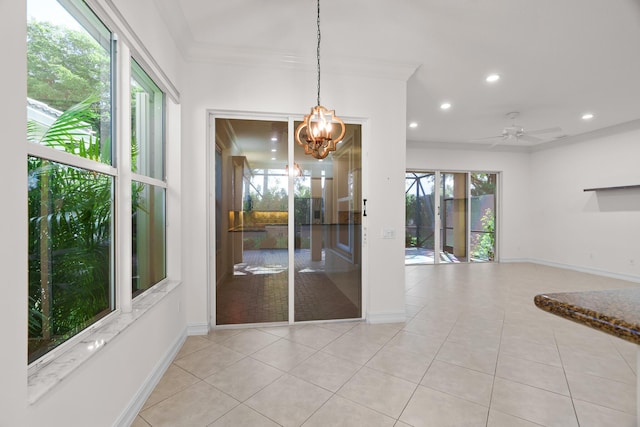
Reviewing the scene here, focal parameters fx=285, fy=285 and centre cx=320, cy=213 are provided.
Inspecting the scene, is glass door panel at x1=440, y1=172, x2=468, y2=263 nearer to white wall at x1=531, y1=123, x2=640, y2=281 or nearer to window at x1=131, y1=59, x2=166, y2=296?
white wall at x1=531, y1=123, x2=640, y2=281

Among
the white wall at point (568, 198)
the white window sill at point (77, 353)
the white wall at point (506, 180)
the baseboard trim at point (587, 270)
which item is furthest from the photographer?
→ the white wall at point (506, 180)

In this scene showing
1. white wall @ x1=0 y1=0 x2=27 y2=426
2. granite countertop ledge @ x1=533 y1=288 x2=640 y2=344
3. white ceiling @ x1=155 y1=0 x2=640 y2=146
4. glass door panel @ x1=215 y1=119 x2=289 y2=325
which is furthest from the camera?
glass door panel @ x1=215 y1=119 x2=289 y2=325

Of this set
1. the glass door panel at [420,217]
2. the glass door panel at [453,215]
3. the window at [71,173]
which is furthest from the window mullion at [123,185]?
the glass door panel at [453,215]

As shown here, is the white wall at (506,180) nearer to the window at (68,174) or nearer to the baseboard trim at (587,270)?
the baseboard trim at (587,270)

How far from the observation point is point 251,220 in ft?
10.4

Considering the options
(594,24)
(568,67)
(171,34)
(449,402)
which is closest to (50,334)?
(449,402)

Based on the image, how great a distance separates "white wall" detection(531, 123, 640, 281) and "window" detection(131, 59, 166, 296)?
25.4ft

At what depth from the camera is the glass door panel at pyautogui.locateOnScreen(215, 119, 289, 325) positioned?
3.15m

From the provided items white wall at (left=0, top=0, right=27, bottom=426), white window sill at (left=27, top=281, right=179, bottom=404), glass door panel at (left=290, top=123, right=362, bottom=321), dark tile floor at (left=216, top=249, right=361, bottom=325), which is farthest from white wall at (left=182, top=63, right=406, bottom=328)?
white wall at (left=0, top=0, right=27, bottom=426)

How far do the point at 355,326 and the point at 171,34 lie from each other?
3428 mm

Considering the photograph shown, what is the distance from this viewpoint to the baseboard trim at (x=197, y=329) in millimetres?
2949

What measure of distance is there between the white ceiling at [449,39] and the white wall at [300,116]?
0.20 metres

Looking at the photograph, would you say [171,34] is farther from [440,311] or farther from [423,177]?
[423,177]

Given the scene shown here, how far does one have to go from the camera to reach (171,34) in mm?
2588
